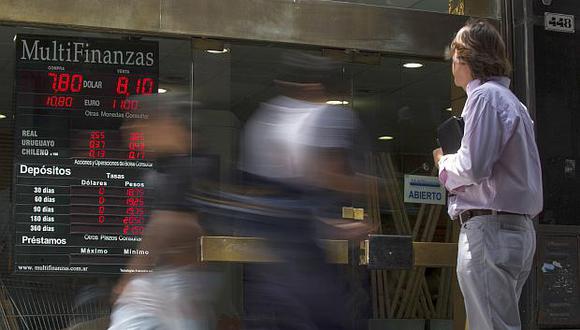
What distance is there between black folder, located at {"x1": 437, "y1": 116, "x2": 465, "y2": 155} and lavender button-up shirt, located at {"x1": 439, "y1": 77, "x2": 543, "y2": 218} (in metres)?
0.19

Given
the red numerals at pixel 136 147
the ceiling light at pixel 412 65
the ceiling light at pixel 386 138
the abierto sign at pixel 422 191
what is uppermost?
the ceiling light at pixel 412 65

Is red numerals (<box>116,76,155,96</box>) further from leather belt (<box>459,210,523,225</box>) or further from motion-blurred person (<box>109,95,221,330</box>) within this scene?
leather belt (<box>459,210,523,225</box>)

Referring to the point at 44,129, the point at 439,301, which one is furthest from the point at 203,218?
the point at 439,301

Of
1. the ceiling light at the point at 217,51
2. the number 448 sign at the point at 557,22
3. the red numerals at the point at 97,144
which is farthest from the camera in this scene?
the number 448 sign at the point at 557,22

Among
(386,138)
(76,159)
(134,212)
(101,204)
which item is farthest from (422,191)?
(76,159)

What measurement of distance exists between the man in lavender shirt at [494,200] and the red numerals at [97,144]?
2796mm

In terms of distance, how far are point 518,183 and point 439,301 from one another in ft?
10.9

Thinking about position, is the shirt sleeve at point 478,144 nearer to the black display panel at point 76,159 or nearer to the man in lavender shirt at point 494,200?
the man in lavender shirt at point 494,200

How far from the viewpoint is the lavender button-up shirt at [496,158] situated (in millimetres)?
3340

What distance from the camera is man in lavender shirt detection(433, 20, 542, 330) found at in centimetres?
336

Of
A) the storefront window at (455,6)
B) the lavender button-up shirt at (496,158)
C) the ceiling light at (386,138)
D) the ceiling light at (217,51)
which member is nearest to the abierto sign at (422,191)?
the ceiling light at (386,138)

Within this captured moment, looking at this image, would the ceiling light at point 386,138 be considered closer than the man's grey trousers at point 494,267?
No

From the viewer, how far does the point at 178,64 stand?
19.0 ft

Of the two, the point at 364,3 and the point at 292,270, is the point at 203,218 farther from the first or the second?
the point at 364,3
